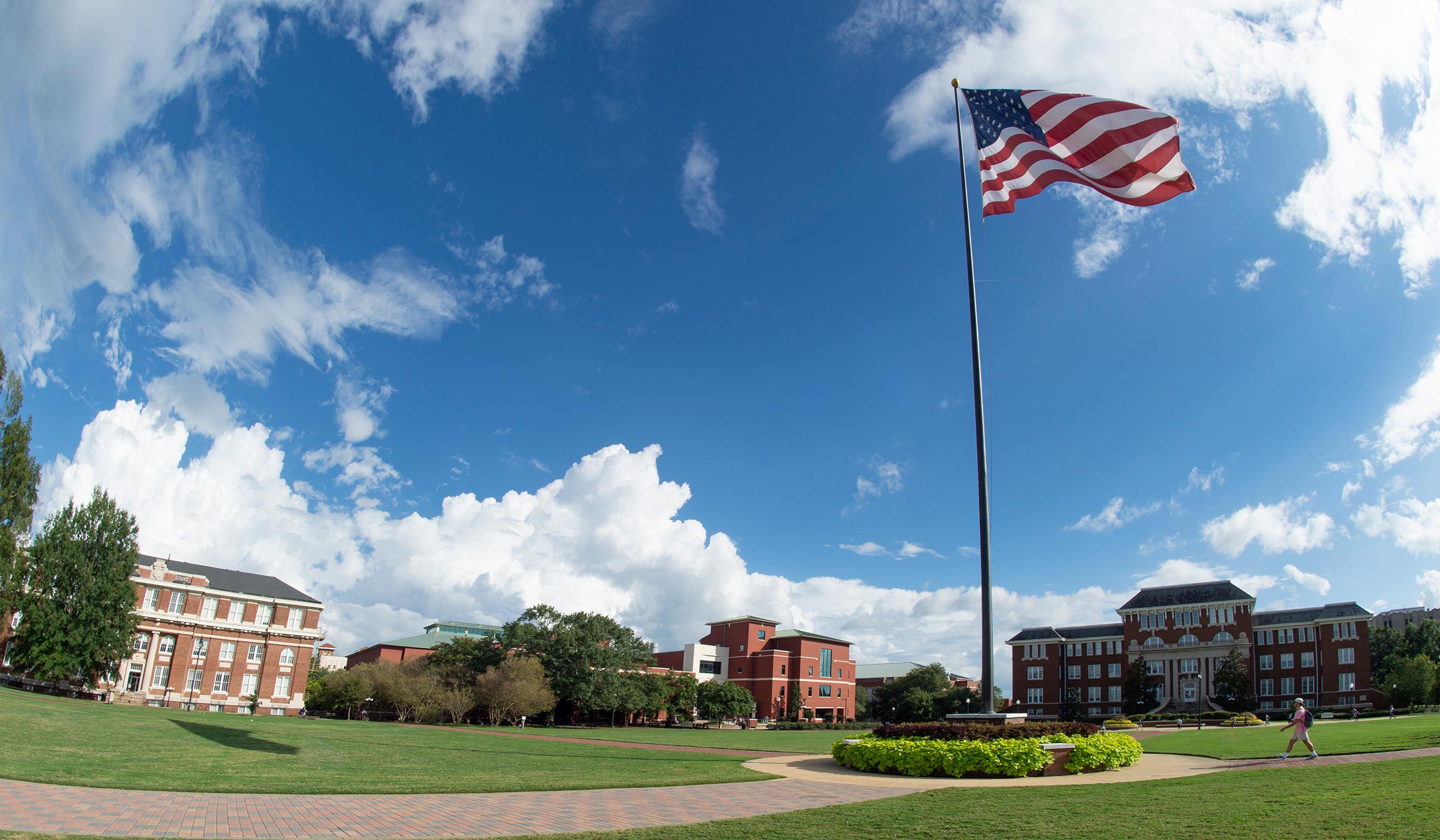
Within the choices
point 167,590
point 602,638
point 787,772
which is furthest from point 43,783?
point 167,590

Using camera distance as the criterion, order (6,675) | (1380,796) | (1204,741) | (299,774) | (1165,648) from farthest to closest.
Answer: (1165,648) → (6,675) → (1204,741) → (299,774) → (1380,796)

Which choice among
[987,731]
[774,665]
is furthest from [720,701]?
[987,731]

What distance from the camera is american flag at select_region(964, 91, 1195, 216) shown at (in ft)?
51.2

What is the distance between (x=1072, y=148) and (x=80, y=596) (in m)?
65.0

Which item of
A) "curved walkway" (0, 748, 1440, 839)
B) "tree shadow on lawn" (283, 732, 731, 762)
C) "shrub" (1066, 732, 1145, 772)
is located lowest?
"tree shadow on lawn" (283, 732, 731, 762)

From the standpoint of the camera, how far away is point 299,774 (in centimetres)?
1505

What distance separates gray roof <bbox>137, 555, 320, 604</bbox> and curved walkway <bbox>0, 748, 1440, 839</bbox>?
62.5 metres

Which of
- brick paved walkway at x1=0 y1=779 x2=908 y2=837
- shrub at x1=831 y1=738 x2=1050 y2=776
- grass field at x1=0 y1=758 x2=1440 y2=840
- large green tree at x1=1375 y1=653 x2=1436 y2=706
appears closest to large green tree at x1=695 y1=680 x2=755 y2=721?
large green tree at x1=1375 y1=653 x2=1436 y2=706

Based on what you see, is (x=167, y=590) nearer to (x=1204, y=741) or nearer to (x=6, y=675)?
(x=6, y=675)

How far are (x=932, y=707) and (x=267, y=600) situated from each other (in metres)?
71.1

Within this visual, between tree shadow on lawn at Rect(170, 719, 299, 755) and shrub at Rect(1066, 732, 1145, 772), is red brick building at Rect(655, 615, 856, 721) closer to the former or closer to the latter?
tree shadow on lawn at Rect(170, 719, 299, 755)

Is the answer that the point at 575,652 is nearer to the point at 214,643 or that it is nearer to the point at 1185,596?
the point at 214,643

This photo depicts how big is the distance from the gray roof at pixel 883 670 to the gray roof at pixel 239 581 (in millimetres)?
103414

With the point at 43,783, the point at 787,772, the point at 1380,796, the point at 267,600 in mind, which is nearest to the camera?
the point at 1380,796
